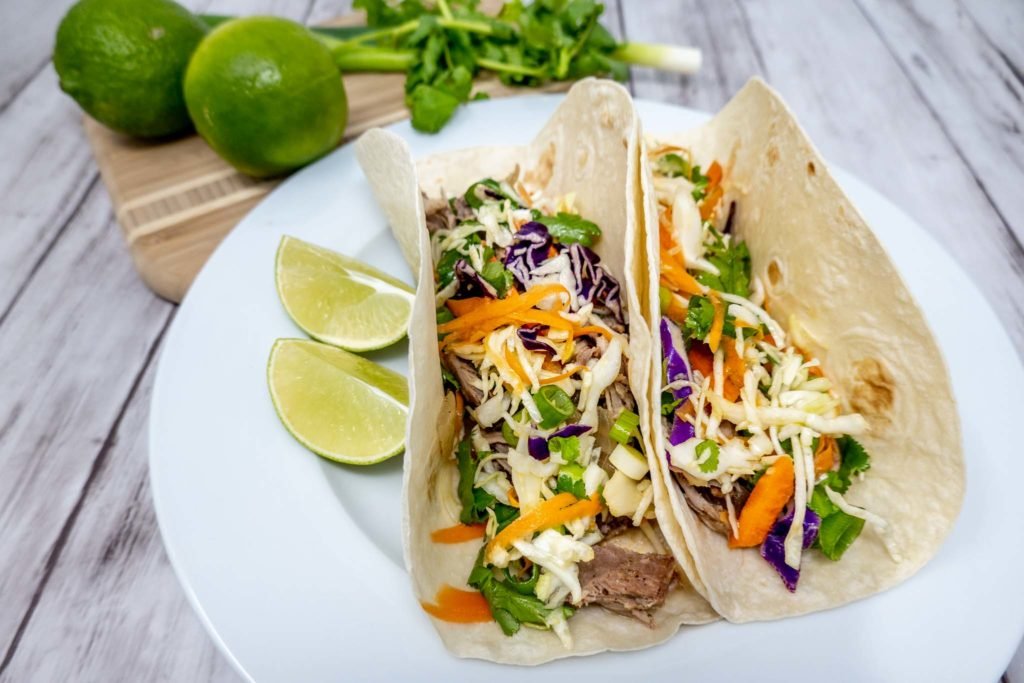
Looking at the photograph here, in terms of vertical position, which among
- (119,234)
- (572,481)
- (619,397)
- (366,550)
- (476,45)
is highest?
(476,45)

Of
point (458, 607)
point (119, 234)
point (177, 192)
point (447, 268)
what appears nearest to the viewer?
point (458, 607)

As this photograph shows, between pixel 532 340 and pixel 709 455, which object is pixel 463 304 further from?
pixel 709 455

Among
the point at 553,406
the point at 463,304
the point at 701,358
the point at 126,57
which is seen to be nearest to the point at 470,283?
the point at 463,304

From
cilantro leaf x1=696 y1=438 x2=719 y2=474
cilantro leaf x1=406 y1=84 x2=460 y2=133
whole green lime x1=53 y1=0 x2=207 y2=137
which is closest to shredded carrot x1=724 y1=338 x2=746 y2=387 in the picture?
cilantro leaf x1=696 y1=438 x2=719 y2=474

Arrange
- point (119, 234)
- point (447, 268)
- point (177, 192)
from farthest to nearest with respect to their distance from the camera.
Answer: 1. point (119, 234)
2. point (177, 192)
3. point (447, 268)

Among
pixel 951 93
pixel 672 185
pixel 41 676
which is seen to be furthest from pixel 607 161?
pixel 951 93

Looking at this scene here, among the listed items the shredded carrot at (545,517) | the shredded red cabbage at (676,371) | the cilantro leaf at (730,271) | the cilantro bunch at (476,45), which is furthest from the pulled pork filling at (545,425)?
the cilantro bunch at (476,45)

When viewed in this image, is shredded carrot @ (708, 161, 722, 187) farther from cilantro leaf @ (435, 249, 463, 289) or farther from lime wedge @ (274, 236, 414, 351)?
lime wedge @ (274, 236, 414, 351)
